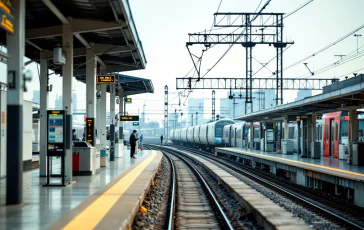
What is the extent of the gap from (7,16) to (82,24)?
529 cm

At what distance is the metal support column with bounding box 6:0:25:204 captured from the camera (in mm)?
9438

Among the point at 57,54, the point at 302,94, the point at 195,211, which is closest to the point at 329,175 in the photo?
the point at 195,211

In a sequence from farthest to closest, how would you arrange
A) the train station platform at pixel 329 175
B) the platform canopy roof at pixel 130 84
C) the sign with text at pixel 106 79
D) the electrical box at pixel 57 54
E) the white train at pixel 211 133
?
the white train at pixel 211 133 → the platform canopy roof at pixel 130 84 → the sign with text at pixel 106 79 → the train station platform at pixel 329 175 → the electrical box at pixel 57 54

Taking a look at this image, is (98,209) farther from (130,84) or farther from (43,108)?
(130,84)

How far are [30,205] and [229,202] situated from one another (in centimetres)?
681

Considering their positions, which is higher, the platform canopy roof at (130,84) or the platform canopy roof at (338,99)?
the platform canopy roof at (130,84)

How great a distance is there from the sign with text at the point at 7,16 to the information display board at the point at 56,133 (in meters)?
4.01

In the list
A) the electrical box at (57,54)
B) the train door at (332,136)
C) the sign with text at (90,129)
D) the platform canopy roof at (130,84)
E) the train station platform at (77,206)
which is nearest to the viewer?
the train station platform at (77,206)

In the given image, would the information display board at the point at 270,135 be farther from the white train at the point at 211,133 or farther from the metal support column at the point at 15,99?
the metal support column at the point at 15,99

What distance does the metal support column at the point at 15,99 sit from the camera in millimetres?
9438

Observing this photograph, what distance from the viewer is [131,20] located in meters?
14.8

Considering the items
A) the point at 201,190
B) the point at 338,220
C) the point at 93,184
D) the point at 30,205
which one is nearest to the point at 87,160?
the point at 93,184

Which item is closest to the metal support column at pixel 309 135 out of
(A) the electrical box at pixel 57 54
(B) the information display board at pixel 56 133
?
(B) the information display board at pixel 56 133

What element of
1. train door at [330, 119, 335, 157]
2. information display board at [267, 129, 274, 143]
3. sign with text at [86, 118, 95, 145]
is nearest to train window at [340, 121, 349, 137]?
train door at [330, 119, 335, 157]
